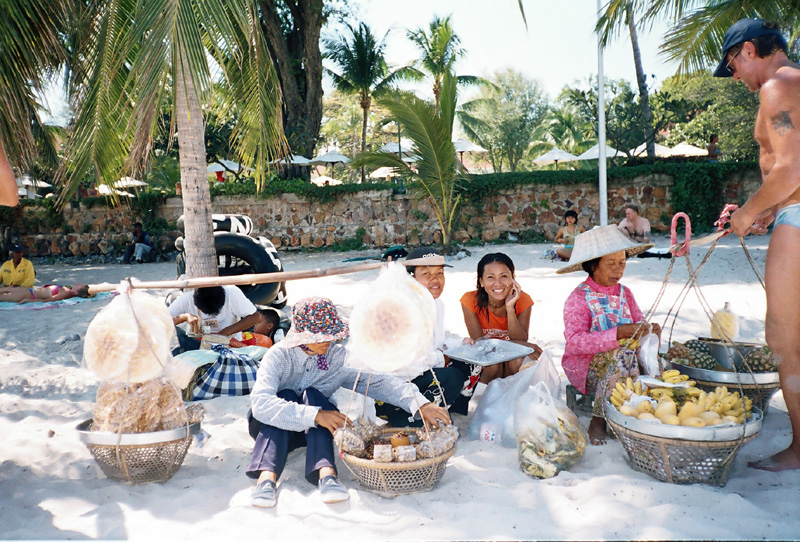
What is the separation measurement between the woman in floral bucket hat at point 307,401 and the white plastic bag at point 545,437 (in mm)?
380

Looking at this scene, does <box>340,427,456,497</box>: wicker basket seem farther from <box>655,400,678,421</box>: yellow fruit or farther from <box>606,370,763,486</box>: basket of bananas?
<box>655,400,678,421</box>: yellow fruit

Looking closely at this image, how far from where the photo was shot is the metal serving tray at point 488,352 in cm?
326

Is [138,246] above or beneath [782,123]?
beneath

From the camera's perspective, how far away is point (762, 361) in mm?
3230

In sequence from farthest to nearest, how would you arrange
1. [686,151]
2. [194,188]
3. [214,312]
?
1. [686,151]
2. [194,188]
3. [214,312]

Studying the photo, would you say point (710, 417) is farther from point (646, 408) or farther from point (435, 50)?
point (435, 50)

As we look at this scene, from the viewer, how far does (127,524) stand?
244cm

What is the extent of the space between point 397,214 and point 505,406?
37.3 ft

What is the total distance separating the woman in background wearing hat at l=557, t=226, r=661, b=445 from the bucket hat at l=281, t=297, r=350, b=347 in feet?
4.35

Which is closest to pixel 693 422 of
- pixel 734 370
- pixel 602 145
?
pixel 734 370

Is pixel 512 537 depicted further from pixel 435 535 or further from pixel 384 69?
pixel 384 69

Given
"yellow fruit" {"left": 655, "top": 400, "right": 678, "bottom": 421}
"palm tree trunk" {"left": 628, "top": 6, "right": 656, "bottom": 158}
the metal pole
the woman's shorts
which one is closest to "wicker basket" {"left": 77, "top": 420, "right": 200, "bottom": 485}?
"yellow fruit" {"left": 655, "top": 400, "right": 678, "bottom": 421}

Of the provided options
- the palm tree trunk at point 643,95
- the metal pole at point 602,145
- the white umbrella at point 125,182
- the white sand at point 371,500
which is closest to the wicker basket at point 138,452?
the white sand at point 371,500

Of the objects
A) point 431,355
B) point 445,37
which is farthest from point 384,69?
point 431,355
